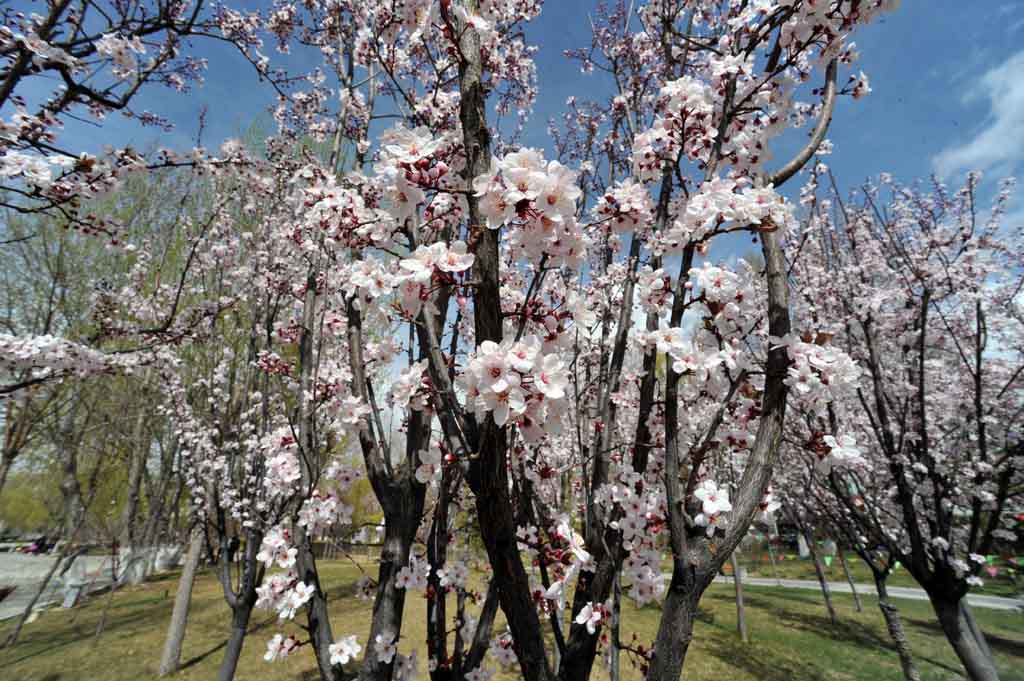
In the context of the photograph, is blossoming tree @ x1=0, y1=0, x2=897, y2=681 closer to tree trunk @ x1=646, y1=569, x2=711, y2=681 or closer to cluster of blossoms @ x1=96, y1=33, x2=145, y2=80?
tree trunk @ x1=646, y1=569, x2=711, y2=681

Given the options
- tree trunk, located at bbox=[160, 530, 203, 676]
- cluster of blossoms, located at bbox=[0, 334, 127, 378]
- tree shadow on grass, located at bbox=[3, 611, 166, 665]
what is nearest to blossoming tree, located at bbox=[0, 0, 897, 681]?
cluster of blossoms, located at bbox=[0, 334, 127, 378]

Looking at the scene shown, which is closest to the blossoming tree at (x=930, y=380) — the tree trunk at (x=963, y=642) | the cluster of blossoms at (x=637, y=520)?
the tree trunk at (x=963, y=642)

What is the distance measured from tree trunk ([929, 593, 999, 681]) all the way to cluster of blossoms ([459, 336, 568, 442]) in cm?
602

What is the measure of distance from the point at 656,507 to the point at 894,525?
7.54 m

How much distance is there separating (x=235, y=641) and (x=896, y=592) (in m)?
20.6

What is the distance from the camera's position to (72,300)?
371 inches

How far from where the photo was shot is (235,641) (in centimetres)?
400

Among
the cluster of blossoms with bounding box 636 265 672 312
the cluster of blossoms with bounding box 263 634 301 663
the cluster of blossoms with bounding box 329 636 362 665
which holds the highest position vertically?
the cluster of blossoms with bounding box 636 265 672 312

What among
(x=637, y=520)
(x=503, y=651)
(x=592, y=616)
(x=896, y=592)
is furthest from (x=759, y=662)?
(x=896, y=592)

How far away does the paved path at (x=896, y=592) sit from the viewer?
1285 cm

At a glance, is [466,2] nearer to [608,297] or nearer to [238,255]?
[608,297]

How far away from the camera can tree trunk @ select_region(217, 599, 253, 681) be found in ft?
12.7

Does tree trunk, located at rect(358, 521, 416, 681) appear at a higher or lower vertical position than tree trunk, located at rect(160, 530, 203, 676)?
higher

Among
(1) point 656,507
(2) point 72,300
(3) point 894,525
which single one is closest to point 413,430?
(1) point 656,507
